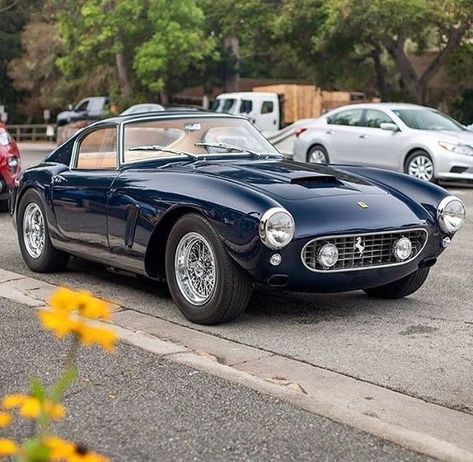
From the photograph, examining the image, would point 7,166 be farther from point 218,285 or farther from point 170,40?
point 170,40

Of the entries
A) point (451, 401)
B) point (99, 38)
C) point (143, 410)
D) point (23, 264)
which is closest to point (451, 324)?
point (451, 401)

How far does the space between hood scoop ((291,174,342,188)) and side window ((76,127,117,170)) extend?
151 cm

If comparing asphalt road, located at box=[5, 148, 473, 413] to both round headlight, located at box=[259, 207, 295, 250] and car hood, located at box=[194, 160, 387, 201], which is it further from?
car hood, located at box=[194, 160, 387, 201]

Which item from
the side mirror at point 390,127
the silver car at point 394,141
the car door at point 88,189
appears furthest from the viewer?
the side mirror at point 390,127

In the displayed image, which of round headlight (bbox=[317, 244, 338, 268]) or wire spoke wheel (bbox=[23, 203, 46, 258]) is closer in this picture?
round headlight (bbox=[317, 244, 338, 268])

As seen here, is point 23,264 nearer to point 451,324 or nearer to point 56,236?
point 56,236

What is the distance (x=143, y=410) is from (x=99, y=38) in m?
28.4

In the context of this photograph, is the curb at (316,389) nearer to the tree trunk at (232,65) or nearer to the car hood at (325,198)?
the car hood at (325,198)

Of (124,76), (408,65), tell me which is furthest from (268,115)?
(124,76)

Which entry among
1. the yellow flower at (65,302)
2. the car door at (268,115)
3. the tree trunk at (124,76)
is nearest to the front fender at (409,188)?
the yellow flower at (65,302)

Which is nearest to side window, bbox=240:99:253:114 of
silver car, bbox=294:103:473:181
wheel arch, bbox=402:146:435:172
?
silver car, bbox=294:103:473:181

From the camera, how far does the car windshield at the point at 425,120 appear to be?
1557cm

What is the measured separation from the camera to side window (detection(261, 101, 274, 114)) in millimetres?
27859

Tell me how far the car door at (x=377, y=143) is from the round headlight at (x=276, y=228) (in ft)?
34.4
